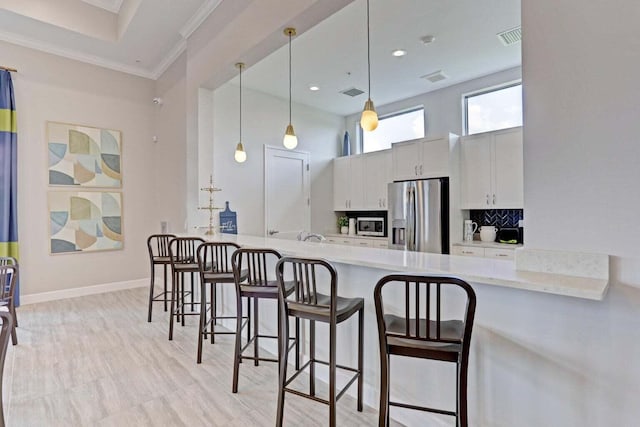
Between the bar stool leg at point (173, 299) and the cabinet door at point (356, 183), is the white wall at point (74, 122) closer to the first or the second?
the bar stool leg at point (173, 299)

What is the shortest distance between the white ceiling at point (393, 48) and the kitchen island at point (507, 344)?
2467 millimetres

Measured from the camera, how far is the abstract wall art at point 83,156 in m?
4.51

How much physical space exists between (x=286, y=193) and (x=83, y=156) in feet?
9.83

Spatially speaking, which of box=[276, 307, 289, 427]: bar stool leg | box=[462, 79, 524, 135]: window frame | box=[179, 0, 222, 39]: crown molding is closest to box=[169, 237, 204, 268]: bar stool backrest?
box=[276, 307, 289, 427]: bar stool leg

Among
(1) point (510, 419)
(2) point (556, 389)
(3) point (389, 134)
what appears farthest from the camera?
(3) point (389, 134)

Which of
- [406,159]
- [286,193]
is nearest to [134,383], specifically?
[286,193]

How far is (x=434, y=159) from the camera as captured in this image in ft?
14.7

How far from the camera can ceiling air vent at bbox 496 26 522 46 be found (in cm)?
337

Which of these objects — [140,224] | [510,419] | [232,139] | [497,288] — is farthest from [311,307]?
[140,224]

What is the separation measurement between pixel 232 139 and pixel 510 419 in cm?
446

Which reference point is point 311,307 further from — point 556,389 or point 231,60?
point 231,60

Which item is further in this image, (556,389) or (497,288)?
(497,288)

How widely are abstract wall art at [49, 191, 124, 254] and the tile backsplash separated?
5.29 m

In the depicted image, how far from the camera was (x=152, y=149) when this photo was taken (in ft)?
17.7
